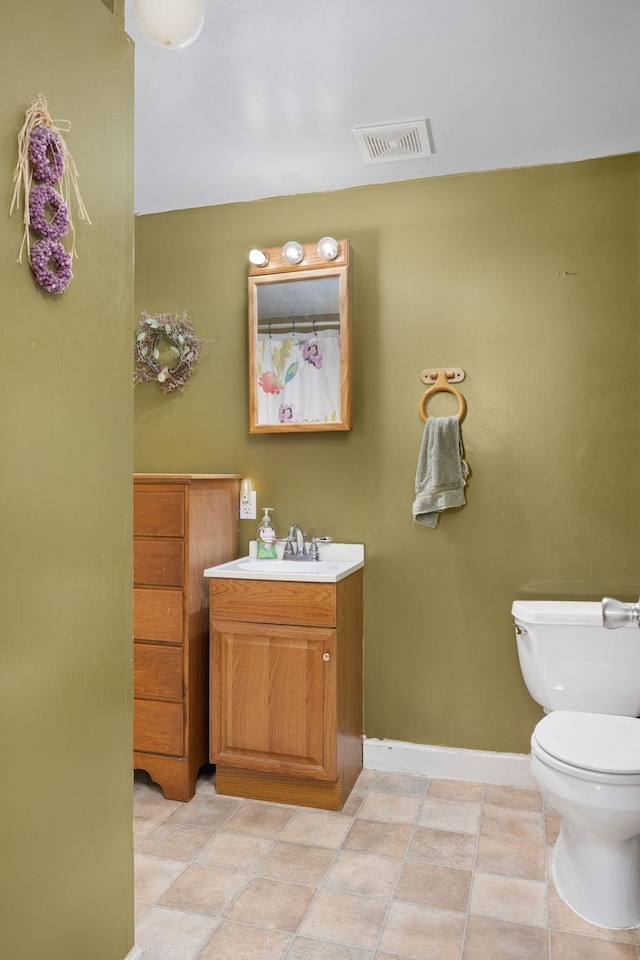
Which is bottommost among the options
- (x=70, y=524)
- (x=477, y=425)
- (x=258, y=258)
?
(x=70, y=524)

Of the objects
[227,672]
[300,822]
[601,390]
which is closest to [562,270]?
[601,390]

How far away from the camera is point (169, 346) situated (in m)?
3.06

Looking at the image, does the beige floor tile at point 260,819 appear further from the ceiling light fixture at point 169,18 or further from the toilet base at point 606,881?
the ceiling light fixture at point 169,18

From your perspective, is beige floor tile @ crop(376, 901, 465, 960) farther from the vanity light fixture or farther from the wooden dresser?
the vanity light fixture

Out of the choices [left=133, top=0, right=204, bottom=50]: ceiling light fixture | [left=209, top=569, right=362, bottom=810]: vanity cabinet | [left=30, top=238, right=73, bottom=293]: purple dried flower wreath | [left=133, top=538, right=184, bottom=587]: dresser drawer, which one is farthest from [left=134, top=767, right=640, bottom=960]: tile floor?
[left=133, top=0, right=204, bottom=50]: ceiling light fixture

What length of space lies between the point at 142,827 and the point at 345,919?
85 centimetres

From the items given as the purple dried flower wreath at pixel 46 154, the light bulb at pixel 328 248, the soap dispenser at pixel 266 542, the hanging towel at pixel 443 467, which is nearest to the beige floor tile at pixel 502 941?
the hanging towel at pixel 443 467

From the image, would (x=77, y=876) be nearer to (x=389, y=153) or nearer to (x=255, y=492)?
(x=255, y=492)

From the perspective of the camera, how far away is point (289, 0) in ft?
5.76

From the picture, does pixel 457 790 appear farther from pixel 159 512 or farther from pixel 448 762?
pixel 159 512

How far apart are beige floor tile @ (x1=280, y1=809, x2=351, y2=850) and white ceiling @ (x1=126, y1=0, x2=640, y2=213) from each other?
253cm

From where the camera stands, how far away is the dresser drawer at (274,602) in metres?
2.41

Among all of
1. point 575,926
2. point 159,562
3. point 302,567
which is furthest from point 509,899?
point 159,562

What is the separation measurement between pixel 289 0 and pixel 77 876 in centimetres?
220
